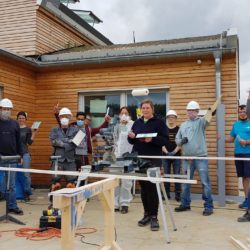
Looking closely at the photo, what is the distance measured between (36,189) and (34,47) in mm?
3741

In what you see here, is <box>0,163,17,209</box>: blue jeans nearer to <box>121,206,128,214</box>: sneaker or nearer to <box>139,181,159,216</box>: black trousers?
<box>121,206,128,214</box>: sneaker

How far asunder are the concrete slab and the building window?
99.0 inches

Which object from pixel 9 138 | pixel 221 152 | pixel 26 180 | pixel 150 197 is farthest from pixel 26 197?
pixel 221 152

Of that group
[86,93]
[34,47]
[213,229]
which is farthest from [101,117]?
[213,229]

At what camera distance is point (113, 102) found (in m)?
8.13

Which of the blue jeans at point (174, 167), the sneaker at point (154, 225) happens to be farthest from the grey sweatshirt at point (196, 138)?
the sneaker at point (154, 225)

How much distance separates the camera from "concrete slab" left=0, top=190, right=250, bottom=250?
12.9 ft

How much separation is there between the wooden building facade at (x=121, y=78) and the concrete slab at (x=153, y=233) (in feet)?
6.13

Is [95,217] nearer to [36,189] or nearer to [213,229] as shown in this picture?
[213,229]

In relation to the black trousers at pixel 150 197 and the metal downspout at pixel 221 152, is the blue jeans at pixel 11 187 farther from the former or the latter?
the metal downspout at pixel 221 152

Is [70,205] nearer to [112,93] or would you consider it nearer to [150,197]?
[150,197]

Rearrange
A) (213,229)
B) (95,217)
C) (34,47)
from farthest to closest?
(34,47) < (95,217) < (213,229)

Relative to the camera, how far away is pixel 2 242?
13.4ft

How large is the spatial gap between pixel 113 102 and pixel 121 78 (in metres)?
0.62
